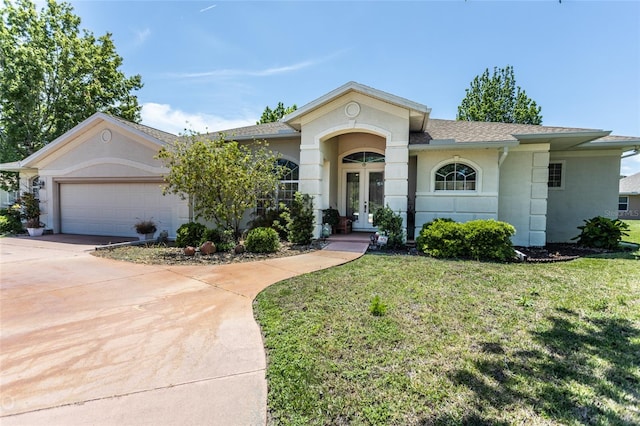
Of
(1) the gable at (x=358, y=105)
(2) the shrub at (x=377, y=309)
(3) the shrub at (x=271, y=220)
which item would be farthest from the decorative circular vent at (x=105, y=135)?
(2) the shrub at (x=377, y=309)

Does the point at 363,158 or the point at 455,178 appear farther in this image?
the point at 363,158

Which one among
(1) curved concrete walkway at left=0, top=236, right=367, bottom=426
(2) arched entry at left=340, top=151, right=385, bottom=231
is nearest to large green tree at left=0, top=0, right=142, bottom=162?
(1) curved concrete walkway at left=0, top=236, right=367, bottom=426

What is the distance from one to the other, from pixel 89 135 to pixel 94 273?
363 inches

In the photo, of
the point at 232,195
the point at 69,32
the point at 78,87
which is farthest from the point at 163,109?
the point at 232,195

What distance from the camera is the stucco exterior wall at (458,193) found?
33.5 feet

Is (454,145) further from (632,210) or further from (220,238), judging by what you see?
(632,210)

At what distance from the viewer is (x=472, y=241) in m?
8.33

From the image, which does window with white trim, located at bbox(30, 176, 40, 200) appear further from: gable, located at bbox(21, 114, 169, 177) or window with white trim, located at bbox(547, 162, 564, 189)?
window with white trim, located at bbox(547, 162, 564, 189)

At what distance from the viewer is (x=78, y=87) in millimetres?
20500

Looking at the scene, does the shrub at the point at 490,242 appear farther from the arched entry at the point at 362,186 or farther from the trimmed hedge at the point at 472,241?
the arched entry at the point at 362,186

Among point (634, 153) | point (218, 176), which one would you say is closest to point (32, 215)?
point (218, 176)

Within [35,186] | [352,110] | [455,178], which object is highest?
[352,110]

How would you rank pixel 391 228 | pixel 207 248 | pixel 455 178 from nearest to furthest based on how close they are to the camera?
pixel 207 248, pixel 391 228, pixel 455 178

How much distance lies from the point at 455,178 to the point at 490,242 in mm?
3128
